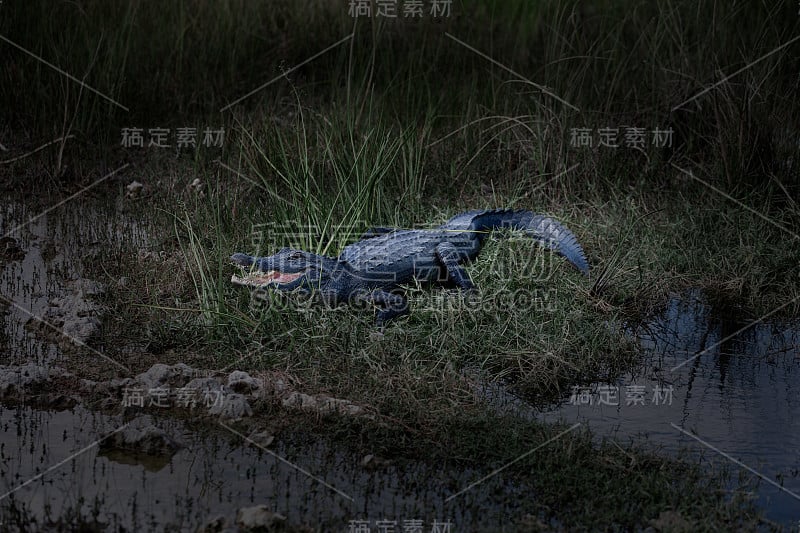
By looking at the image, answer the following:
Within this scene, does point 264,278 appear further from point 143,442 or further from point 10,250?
point 10,250

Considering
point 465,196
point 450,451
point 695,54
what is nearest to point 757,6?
point 695,54

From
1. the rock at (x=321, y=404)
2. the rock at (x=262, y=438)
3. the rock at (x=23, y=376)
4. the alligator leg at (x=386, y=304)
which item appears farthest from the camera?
the alligator leg at (x=386, y=304)

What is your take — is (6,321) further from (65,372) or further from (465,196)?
(465,196)

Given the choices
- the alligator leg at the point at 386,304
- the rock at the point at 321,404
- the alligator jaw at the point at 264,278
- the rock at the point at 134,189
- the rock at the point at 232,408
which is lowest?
the rock at the point at 232,408

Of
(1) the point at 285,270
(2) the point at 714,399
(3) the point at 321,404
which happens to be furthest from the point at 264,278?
(2) the point at 714,399

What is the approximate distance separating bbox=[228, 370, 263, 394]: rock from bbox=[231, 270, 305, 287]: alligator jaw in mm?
883

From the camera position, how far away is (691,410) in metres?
4.36

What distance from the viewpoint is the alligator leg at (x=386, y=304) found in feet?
16.8

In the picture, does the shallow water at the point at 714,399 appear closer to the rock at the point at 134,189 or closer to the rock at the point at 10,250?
the rock at the point at 10,250

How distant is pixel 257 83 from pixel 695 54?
13.5 ft

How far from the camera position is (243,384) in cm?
434

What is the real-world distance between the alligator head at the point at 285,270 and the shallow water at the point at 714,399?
5.27 feet

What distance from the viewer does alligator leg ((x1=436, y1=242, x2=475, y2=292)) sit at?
5.56 meters

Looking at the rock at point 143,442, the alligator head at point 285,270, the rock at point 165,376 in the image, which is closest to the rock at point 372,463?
the rock at point 143,442
